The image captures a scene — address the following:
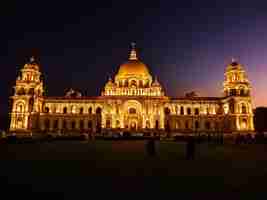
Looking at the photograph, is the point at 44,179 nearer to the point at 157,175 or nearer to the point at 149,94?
the point at 157,175

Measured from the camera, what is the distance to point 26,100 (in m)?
72.6

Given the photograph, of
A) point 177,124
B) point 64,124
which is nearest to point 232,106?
point 177,124

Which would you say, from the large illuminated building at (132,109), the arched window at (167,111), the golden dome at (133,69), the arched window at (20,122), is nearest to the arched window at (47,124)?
the large illuminated building at (132,109)

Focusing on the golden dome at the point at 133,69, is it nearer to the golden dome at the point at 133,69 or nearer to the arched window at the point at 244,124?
the golden dome at the point at 133,69

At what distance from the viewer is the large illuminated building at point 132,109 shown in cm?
7300

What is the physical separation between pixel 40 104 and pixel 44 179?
71921mm

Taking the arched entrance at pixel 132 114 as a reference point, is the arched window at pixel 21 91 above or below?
above

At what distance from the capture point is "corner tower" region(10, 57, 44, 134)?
236 feet

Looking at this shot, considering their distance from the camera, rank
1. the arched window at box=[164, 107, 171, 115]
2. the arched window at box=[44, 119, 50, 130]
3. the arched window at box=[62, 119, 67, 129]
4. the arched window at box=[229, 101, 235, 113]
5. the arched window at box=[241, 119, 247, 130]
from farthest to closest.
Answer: the arched window at box=[164, 107, 171, 115] → the arched window at box=[62, 119, 67, 129] → the arched window at box=[44, 119, 50, 130] → the arched window at box=[229, 101, 235, 113] → the arched window at box=[241, 119, 247, 130]

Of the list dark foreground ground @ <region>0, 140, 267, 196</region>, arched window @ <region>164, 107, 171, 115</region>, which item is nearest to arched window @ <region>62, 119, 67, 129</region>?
arched window @ <region>164, 107, 171, 115</region>

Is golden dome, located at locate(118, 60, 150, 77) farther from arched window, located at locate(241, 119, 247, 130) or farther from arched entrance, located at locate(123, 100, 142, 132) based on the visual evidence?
arched window, located at locate(241, 119, 247, 130)

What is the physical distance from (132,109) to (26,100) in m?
28.8

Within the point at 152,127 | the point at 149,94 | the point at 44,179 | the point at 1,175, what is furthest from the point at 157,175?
the point at 149,94

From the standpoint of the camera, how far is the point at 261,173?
38.3ft
